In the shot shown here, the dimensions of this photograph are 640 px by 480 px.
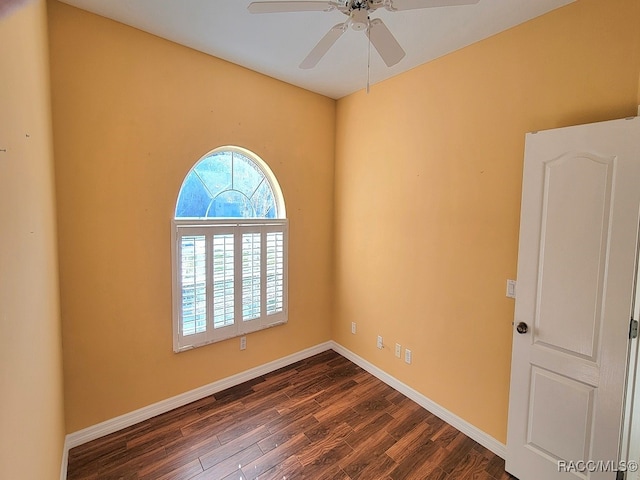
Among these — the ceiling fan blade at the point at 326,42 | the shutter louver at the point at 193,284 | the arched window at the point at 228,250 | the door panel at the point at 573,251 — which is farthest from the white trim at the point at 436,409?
the ceiling fan blade at the point at 326,42

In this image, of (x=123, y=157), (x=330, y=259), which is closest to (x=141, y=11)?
(x=123, y=157)

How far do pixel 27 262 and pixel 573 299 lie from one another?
2611mm

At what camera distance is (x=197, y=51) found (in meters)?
2.33

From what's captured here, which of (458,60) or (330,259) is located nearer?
(458,60)

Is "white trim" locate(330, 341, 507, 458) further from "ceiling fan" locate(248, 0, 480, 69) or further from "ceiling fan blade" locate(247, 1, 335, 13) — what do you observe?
"ceiling fan blade" locate(247, 1, 335, 13)

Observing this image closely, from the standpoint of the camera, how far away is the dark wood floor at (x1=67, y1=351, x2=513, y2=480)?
1.86 m

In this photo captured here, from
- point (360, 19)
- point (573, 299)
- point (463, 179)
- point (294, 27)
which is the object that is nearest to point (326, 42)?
point (360, 19)

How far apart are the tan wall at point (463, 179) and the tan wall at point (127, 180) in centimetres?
126

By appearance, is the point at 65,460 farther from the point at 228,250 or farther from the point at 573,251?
the point at 573,251

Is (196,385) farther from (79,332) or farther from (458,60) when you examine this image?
(458,60)

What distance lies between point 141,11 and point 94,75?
0.52 meters

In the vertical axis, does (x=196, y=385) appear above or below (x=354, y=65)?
below

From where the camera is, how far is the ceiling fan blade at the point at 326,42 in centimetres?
130

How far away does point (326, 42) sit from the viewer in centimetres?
141
